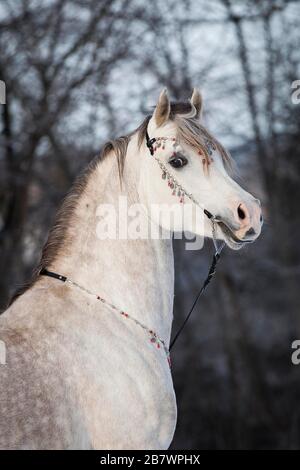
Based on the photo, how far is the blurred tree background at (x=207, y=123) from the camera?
977cm

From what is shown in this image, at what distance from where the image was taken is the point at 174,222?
3.61 m

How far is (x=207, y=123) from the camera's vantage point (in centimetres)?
1123

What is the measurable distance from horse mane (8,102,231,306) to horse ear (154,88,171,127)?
59 mm

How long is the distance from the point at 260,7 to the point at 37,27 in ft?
15.8

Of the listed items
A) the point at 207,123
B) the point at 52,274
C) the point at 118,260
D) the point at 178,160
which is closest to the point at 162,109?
the point at 178,160

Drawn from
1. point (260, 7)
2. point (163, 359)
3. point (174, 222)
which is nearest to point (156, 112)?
point (174, 222)

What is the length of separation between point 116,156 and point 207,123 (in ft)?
25.6

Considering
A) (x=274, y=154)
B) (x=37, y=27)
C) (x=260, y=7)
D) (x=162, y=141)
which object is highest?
(x=260, y=7)

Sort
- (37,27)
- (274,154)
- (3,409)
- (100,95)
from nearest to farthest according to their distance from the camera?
(3,409), (37,27), (100,95), (274,154)

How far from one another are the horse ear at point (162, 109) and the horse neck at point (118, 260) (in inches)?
8.0

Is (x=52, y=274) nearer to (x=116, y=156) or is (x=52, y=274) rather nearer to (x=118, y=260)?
(x=118, y=260)

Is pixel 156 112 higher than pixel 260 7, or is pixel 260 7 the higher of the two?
pixel 260 7

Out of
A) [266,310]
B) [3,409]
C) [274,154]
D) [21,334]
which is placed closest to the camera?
[3,409]

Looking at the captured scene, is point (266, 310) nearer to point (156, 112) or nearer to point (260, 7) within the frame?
point (260, 7)
